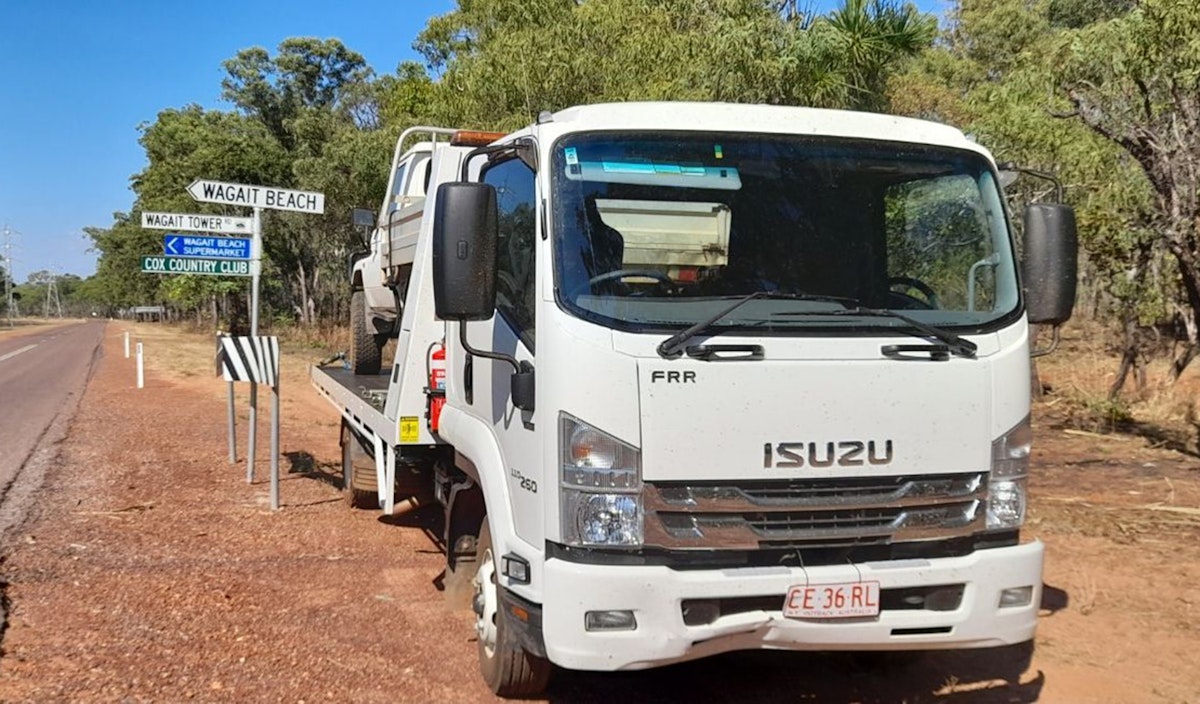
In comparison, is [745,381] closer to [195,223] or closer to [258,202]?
[258,202]

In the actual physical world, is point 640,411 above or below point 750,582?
above

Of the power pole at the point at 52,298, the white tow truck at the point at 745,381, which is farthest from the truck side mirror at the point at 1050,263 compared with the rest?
the power pole at the point at 52,298

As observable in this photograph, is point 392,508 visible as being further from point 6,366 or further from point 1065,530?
point 6,366

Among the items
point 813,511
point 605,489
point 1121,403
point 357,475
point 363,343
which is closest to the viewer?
point 605,489

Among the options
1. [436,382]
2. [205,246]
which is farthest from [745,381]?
[205,246]

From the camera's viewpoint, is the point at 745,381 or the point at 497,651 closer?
the point at 745,381

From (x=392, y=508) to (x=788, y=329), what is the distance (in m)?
3.41

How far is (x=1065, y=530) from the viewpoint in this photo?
293 inches

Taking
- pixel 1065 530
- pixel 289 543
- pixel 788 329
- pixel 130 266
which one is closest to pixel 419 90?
pixel 289 543

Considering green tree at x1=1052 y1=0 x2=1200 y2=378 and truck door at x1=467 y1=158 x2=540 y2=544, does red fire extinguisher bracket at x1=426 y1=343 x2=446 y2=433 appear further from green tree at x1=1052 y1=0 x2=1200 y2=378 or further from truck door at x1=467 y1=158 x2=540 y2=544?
green tree at x1=1052 y1=0 x2=1200 y2=378

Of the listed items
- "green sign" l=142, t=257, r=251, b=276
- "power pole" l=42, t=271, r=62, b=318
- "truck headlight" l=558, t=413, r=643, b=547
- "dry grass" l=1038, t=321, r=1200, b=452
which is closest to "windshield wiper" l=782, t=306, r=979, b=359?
"truck headlight" l=558, t=413, r=643, b=547

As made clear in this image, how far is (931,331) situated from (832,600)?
112 centimetres

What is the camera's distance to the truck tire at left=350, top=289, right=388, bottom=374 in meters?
8.98

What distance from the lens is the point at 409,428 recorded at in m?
5.97
